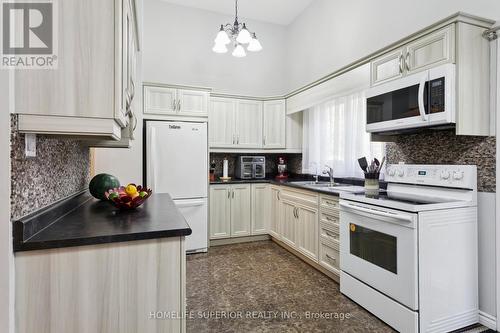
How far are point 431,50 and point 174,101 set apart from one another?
281cm

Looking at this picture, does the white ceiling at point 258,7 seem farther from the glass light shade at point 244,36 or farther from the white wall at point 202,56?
the glass light shade at point 244,36

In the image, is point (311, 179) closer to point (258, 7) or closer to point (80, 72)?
point (258, 7)

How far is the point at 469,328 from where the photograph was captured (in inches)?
76.5

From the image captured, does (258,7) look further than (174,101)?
Yes

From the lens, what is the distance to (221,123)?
13.5ft

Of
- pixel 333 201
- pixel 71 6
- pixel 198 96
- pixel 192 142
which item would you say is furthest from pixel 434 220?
pixel 198 96

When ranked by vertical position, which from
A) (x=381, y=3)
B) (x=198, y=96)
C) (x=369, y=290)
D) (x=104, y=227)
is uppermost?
(x=381, y=3)

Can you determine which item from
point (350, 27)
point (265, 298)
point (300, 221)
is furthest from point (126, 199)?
point (350, 27)

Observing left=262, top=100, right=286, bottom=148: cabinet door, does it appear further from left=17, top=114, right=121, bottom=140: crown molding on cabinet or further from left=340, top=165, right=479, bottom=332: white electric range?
left=17, top=114, right=121, bottom=140: crown molding on cabinet

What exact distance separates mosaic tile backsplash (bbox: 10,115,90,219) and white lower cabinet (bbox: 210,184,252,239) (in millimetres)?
1967

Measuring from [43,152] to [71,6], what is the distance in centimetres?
68

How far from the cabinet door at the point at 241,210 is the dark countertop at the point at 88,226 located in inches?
90.9

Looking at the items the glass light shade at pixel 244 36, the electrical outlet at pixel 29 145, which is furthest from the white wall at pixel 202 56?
the electrical outlet at pixel 29 145

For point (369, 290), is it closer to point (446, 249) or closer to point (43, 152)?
point (446, 249)
